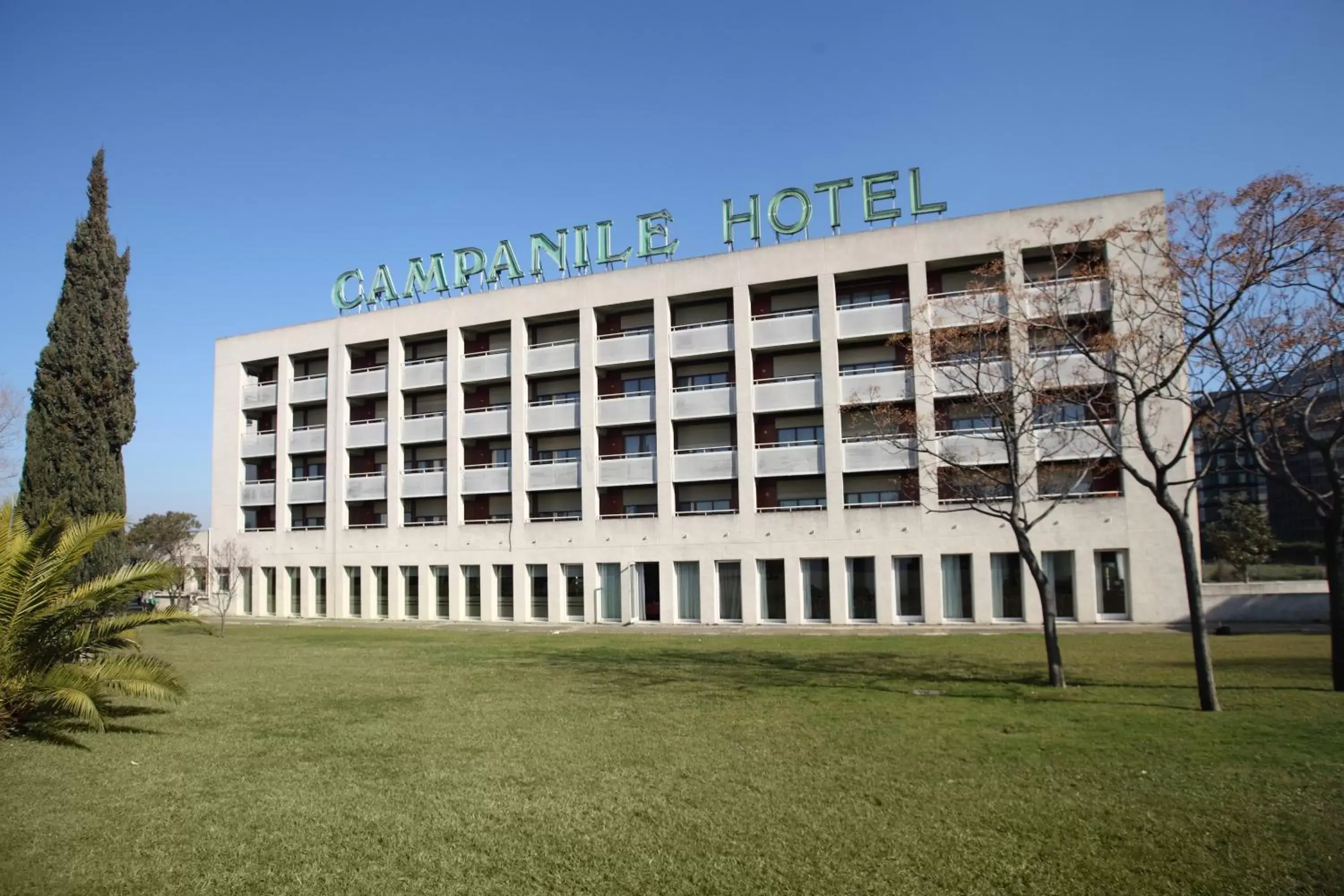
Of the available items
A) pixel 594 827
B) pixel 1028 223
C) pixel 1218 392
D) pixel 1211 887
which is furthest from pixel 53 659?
pixel 1028 223

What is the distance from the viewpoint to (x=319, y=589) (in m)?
53.8

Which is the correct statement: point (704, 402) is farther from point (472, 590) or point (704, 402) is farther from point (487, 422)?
point (472, 590)

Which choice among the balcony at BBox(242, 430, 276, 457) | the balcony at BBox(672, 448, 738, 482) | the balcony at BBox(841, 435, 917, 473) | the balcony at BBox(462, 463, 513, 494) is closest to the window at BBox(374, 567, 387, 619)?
the balcony at BBox(462, 463, 513, 494)

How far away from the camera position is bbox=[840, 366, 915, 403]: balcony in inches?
1596

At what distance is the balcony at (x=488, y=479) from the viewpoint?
48812mm

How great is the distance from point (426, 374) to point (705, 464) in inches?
709

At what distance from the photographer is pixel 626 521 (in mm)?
45500

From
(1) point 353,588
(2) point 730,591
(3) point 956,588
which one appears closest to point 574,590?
(2) point 730,591

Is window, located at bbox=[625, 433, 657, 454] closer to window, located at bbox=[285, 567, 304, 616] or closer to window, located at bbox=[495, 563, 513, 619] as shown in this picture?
window, located at bbox=[495, 563, 513, 619]

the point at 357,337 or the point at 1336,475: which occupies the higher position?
the point at 357,337

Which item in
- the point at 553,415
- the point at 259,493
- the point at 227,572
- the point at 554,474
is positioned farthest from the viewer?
the point at 259,493

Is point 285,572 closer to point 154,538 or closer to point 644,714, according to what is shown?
point 154,538

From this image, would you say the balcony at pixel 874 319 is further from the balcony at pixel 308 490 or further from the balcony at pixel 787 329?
the balcony at pixel 308 490

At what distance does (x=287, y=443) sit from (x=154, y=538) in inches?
1217
